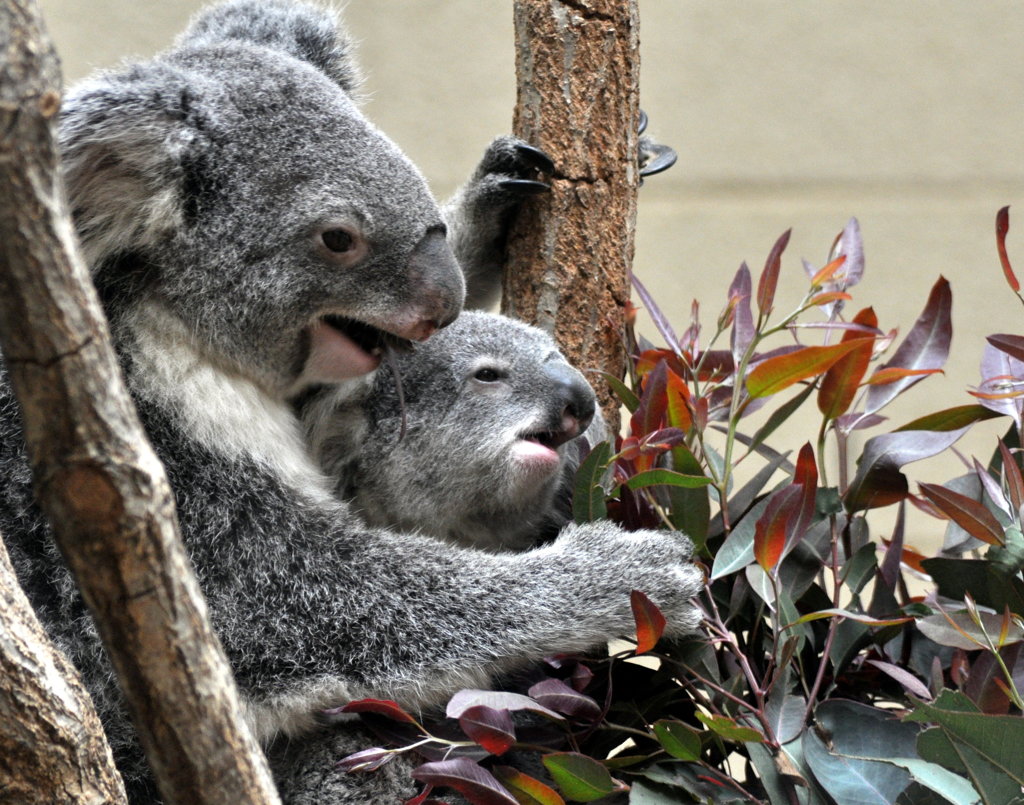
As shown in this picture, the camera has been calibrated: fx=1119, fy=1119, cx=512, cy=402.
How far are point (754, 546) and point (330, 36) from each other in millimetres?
1367

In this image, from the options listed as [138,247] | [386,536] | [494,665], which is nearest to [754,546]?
[494,665]

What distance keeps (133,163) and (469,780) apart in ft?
3.36

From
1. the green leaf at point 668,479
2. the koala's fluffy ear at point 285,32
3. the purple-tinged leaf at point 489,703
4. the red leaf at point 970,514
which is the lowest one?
the purple-tinged leaf at point 489,703

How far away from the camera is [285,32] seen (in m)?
2.19

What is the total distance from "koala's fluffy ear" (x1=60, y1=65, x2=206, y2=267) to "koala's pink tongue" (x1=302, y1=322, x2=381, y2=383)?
0.28 metres

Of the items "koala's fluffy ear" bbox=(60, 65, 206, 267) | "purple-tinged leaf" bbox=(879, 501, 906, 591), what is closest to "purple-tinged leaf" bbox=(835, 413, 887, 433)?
"purple-tinged leaf" bbox=(879, 501, 906, 591)

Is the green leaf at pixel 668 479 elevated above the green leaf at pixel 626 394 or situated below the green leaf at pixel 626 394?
below

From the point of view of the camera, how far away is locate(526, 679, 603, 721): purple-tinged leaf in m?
1.54

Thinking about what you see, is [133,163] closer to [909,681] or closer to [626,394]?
[626,394]

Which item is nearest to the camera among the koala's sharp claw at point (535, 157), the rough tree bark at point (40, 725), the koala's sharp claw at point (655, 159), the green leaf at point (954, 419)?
the rough tree bark at point (40, 725)

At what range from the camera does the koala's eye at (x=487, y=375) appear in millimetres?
1976

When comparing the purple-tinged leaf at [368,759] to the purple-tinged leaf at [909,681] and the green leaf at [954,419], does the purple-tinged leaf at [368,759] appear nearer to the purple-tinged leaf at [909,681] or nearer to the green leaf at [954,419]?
the purple-tinged leaf at [909,681]

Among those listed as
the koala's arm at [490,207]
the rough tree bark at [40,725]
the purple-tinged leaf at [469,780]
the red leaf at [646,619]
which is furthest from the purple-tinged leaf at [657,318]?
the rough tree bark at [40,725]

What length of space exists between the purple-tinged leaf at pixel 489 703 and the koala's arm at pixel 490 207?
0.89 metres
